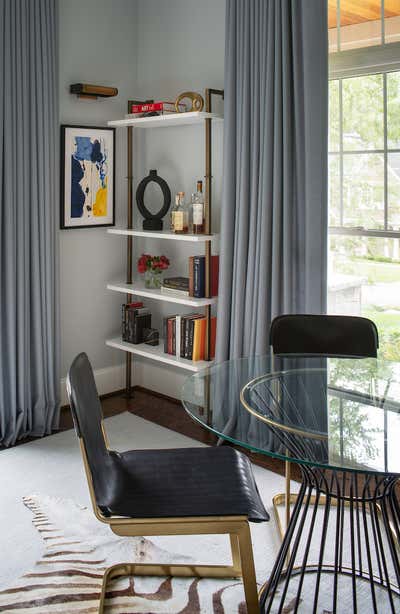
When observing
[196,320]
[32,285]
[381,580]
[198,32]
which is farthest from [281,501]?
[198,32]

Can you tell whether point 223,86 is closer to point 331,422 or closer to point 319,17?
point 319,17

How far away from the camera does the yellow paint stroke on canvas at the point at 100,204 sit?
14.2ft

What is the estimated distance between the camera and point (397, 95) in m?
3.35

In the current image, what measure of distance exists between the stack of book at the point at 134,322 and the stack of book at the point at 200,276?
54 centimetres

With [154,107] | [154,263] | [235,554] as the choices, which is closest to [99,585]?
[235,554]

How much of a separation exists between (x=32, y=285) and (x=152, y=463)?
1844 mm

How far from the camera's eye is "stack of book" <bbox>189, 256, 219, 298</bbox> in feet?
12.9

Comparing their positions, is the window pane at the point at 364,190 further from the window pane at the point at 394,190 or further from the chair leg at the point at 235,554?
the chair leg at the point at 235,554

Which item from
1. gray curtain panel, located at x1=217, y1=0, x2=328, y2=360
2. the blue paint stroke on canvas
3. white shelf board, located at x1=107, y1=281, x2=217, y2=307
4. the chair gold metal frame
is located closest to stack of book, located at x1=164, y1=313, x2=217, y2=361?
white shelf board, located at x1=107, y1=281, x2=217, y2=307

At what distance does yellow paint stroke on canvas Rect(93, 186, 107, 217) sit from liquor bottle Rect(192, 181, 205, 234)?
73 cm

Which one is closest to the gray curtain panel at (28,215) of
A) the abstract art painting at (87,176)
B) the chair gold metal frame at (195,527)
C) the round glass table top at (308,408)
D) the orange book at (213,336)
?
the abstract art painting at (87,176)

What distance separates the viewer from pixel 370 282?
141 inches

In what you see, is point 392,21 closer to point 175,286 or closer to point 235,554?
point 175,286

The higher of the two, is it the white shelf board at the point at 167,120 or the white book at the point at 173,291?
the white shelf board at the point at 167,120
